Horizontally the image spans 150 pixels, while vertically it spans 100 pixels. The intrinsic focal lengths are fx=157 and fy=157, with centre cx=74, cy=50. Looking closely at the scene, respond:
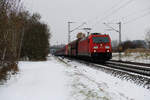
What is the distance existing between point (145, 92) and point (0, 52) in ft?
19.4

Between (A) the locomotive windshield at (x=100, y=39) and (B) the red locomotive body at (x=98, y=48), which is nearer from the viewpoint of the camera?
(B) the red locomotive body at (x=98, y=48)

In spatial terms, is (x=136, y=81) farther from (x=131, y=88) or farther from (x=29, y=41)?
(x=29, y=41)

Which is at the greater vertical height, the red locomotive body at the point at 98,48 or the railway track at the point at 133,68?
the red locomotive body at the point at 98,48

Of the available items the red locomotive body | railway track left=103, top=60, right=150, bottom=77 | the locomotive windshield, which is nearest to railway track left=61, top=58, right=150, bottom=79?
railway track left=103, top=60, right=150, bottom=77

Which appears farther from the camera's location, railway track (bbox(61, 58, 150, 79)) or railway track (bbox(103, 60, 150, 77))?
railway track (bbox(103, 60, 150, 77))

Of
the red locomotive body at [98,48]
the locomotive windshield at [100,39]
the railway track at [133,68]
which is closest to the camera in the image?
the railway track at [133,68]

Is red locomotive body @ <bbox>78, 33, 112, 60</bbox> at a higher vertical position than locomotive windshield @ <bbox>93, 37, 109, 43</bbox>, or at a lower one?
lower

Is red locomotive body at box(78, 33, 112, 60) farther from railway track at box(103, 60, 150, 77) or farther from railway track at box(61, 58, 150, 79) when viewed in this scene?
railway track at box(103, 60, 150, 77)

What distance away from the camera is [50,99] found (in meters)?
4.88

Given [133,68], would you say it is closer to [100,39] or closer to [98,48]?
[98,48]

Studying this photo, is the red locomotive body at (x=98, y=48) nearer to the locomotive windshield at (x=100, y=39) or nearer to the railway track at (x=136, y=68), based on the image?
the locomotive windshield at (x=100, y=39)

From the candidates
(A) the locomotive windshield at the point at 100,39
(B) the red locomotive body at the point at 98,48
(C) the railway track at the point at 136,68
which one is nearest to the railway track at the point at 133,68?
(C) the railway track at the point at 136,68

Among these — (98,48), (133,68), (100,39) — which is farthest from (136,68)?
(100,39)

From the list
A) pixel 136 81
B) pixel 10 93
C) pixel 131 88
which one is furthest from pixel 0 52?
pixel 136 81
